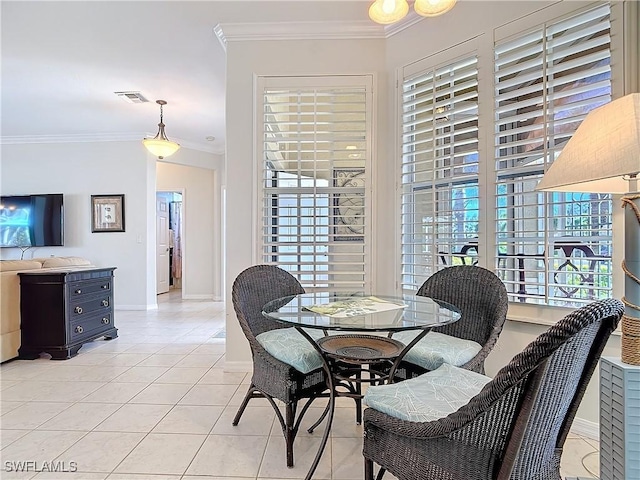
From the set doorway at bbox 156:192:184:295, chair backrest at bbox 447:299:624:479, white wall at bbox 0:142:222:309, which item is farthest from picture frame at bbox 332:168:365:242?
doorway at bbox 156:192:184:295

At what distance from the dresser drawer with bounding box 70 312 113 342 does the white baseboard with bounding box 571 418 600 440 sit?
406 cm

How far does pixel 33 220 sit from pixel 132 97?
303 centimetres

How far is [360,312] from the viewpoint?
70.1 inches

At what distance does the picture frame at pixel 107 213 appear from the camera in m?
5.71

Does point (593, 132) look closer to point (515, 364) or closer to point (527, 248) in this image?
point (515, 364)

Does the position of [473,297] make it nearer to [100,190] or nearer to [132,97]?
[132,97]

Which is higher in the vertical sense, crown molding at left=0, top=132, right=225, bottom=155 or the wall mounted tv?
crown molding at left=0, top=132, right=225, bottom=155

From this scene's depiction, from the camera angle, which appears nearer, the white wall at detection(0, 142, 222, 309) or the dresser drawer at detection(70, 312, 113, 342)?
the dresser drawer at detection(70, 312, 113, 342)

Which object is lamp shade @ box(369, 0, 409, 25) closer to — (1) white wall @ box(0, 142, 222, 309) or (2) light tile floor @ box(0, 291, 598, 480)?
(2) light tile floor @ box(0, 291, 598, 480)

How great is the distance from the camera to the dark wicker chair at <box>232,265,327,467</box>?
177 cm

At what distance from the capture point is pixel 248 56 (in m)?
2.98

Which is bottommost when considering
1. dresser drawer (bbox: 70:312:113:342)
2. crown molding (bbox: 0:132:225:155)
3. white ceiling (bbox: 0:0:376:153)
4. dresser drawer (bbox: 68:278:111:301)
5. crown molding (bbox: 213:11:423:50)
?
dresser drawer (bbox: 70:312:113:342)

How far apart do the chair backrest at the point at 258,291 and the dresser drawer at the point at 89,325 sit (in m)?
2.31

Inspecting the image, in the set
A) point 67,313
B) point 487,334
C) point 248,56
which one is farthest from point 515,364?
point 67,313
